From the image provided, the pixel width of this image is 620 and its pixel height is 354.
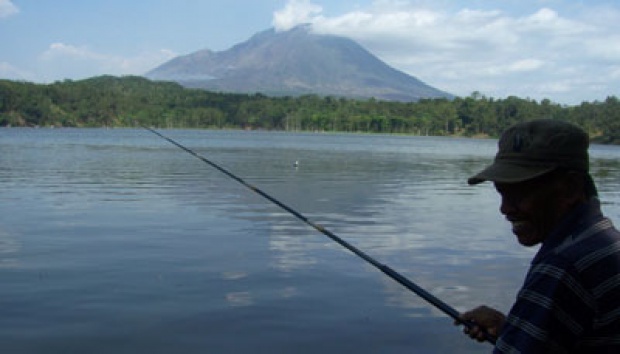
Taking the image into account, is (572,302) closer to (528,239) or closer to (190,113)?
(528,239)

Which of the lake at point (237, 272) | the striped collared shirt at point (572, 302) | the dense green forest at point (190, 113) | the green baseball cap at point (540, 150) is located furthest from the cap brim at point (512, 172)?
the dense green forest at point (190, 113)

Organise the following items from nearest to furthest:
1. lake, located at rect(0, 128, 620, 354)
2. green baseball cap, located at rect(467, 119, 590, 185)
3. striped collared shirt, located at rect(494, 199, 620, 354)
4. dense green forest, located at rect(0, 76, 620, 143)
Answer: striped collared shirt, located at rect(494, 199, 620, 354), green baseball cap, located at rect(467, 119, 590, 185), lake, located at rect(0, 128, 620, 354), dense green forest, located at rect(0, 76, 620, 143)

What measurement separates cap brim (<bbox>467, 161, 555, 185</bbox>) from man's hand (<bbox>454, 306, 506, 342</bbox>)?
47 cm

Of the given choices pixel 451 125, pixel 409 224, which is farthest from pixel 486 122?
pixel 409 224

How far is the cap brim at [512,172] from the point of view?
6.74ft

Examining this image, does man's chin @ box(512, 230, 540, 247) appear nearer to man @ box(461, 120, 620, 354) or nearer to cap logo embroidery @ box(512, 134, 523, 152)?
man @ box(461, 120, 620, 354)

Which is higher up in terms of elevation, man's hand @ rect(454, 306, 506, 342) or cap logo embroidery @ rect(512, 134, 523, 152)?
cap logo embroidery @ rect(512, 134, 523, 152)

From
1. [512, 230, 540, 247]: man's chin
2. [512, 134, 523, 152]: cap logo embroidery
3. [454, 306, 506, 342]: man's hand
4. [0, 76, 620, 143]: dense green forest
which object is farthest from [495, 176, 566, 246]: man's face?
[0, 76, 620, 143]: dense green forest

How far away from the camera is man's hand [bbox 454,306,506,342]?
2.29m

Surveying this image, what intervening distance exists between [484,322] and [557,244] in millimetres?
468

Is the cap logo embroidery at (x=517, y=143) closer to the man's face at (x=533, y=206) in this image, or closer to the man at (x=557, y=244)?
the man at (x=557, y=244)

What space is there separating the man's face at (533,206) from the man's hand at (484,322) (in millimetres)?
268

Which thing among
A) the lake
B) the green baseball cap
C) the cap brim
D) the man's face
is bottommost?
the lake

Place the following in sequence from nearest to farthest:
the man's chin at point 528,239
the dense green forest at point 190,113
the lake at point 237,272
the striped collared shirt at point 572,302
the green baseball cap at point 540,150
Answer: the striped collared shirt at point 572,302 < the green baseball cap at point 540,150 < the man's chin at point 528,239 < the lake at point 237,272 < the dense green forest at point 190,113
